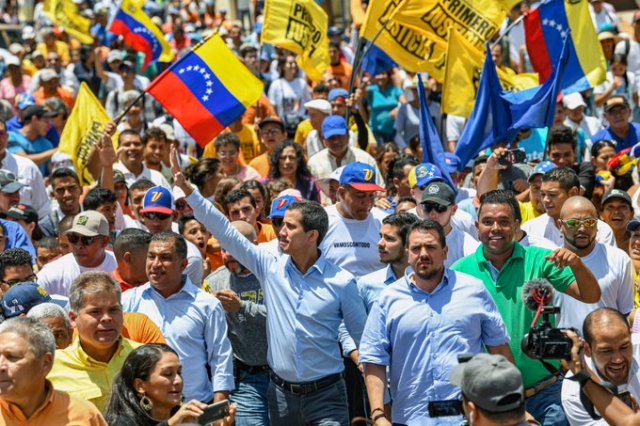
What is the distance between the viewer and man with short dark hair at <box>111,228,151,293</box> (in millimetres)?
8477

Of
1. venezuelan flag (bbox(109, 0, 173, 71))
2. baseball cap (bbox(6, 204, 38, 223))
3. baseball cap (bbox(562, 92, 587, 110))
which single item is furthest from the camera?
venezuelan flag (bbox(109, 0, 173, 71))

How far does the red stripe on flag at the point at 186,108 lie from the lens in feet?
37.6

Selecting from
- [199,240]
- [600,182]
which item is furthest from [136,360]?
[600,182]

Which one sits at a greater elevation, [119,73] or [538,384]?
[119,73]

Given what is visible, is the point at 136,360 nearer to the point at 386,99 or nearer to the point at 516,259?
the point at 516,259

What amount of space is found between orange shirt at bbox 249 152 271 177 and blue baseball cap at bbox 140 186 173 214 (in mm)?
3384

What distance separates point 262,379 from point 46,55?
13.6 meters

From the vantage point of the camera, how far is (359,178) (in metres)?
9.23

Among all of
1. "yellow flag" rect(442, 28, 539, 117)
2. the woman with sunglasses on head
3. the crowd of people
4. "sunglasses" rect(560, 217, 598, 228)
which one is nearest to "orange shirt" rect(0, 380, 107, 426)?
the crowd of people

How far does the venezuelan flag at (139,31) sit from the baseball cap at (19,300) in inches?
369

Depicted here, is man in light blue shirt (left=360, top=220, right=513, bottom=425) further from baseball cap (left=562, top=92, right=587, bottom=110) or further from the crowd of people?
baseball cap (left=562, top=92, right=587, bottom=110)

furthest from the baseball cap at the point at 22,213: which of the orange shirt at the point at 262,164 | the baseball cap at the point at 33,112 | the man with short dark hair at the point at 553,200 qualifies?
the man with short dark hair at the point at 553,200

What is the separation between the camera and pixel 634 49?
16938mm

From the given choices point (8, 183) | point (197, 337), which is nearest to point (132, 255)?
point (197, 337)
